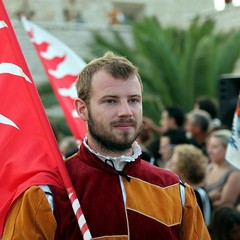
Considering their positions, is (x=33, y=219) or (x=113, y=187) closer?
(x=33, y=219)

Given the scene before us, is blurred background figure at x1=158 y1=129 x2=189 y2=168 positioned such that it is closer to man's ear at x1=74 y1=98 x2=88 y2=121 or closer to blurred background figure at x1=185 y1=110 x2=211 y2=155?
blurred background figure at x1=185 y1=110 x2=211 y2=155

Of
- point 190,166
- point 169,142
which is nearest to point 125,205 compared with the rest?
point 190,166

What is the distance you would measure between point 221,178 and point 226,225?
140 cm

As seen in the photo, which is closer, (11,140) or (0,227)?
(0,227)

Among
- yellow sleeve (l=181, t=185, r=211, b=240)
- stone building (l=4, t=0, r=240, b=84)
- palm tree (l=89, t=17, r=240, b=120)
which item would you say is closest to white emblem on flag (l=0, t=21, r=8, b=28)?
yellow sleeve (l=181, t=185, r=211, b=240)

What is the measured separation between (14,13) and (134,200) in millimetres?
19120

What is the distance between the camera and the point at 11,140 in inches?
135

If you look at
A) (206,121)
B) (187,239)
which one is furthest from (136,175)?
(206,121)

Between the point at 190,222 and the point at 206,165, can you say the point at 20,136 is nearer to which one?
the point at 190,222

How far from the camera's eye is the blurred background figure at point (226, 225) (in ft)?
16.5

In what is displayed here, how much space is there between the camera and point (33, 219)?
311 centimetres

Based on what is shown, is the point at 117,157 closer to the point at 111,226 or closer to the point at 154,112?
the point at 111,226

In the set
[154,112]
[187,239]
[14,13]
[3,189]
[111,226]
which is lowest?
[154,112]

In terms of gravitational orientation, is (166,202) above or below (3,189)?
below
